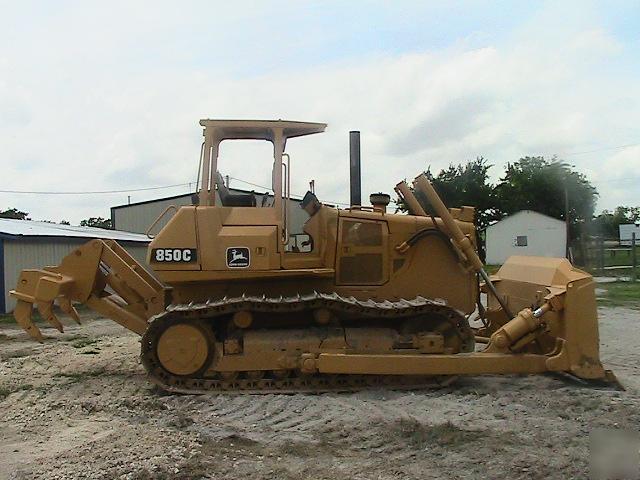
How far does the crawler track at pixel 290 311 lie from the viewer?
701cm

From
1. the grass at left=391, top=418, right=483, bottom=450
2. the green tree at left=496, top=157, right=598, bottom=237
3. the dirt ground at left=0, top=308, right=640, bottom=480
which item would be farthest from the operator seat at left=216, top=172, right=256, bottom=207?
the green tree at left=496, top=157, right=598, bottom=237

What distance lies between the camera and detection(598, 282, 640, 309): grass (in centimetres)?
1705

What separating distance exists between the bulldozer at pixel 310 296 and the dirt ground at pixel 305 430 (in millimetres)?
320

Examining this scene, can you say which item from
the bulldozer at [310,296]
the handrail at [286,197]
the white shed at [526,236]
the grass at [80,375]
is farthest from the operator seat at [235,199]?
the white shed at [526,236]

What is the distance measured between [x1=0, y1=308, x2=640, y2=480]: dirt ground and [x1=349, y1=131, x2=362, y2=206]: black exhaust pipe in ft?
10.4

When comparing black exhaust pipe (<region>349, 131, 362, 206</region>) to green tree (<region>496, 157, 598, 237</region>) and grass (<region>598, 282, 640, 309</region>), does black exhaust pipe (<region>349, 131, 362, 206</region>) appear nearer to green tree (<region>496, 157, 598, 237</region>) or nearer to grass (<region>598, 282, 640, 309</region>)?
grass (<region>598, 282, 640, 309</region>)

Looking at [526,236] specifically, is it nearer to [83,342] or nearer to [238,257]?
[83,342]

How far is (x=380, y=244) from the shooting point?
767cm

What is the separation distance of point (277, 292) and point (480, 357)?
226 centimetres

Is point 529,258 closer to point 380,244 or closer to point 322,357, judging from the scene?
point 380,244

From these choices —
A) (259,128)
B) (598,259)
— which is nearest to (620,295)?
(598,259)

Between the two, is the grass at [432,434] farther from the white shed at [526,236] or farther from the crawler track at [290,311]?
the white shed at [526,236]

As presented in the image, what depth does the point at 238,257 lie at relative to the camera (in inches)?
284

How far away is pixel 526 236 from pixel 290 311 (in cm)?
3524
